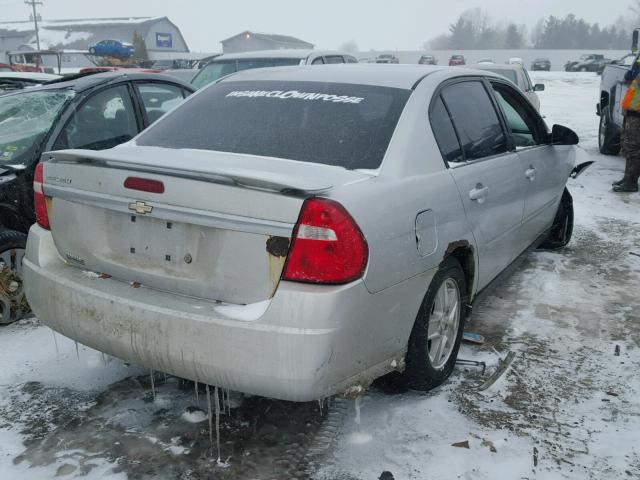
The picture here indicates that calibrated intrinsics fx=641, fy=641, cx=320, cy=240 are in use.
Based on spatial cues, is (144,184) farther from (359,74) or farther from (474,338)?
(474,338)

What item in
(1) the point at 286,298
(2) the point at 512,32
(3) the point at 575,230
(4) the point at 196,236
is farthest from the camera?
(2) the point at 512,32

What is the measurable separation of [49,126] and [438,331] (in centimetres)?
308

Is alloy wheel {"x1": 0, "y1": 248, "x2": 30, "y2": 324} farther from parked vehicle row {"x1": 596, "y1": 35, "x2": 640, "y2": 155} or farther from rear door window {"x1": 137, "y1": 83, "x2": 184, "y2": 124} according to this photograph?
parked vehicle row {"x1": 596, "y1": 35, "x2": 640, "y2": 155}

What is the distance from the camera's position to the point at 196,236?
8.45ft

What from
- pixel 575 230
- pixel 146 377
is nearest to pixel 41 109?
pixel 146 377

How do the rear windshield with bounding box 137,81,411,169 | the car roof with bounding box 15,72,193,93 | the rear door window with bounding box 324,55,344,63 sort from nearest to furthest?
1. the rear windshield with bounding box 137,81,411,169
2. the car roof with bounding box 15,72,193,93
3. the rear door window with bounding box 324,55,344,63

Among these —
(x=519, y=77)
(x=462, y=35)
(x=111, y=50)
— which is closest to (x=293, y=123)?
(x=519, y=77)

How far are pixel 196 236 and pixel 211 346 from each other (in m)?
0.44

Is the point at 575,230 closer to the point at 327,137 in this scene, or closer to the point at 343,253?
the point at 327,137

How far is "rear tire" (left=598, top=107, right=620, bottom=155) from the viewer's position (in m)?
11.4

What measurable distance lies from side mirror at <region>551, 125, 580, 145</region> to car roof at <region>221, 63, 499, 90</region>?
1302 mm

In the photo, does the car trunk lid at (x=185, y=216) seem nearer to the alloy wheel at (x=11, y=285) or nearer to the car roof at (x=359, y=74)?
the car roof at (x=359, y=74)

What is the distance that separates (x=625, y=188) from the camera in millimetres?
8656

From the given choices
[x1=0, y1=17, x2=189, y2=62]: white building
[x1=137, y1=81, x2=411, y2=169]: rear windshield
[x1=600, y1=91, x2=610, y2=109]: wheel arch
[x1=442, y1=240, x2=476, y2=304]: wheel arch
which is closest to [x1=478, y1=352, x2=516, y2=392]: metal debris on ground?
[x1=442, y1=240, x2=476, y2=304]: wheel arch
